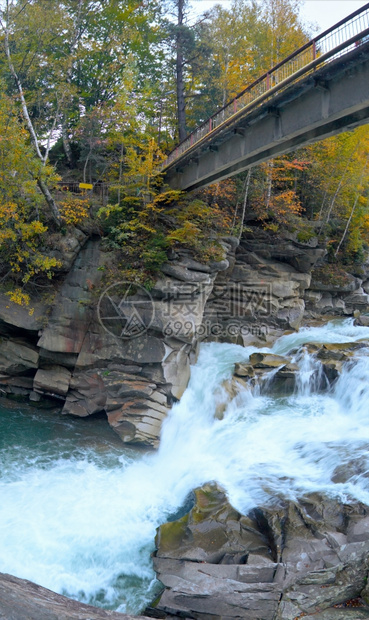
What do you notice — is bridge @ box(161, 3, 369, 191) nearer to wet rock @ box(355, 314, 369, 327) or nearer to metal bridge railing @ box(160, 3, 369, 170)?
metal bridge railing @ box(160, 3, 369, 170)

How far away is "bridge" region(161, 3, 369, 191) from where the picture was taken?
1020 cm

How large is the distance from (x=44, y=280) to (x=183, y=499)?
9.86m

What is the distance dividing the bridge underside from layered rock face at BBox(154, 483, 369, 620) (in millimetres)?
9797

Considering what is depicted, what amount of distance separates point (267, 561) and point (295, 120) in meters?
11.4

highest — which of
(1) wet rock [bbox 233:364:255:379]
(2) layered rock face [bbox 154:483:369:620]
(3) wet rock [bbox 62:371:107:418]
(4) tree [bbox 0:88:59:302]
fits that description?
(4) tree [bbox 0:88:59:302]

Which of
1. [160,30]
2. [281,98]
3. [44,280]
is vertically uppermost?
[160,30]

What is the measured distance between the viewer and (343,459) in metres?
10.5

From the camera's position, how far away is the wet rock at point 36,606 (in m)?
5.80

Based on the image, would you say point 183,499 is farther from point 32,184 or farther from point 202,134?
point 202,134

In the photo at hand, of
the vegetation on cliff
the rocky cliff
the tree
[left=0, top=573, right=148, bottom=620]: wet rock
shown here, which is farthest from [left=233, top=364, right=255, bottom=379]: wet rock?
[left=0, top=573, right=148, bottom=620]: wet rock

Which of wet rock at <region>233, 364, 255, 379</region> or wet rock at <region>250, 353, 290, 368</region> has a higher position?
wet rock at <region>250, 353, 290, 368</region>

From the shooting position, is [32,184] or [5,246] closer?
[32,184]

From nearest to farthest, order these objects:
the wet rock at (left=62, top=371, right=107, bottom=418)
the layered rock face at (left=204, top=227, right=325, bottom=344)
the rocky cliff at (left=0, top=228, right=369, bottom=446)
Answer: the rocky cliff at (left=0, top=228, right=369, bottom=446), the wet rock at (left=62, top=371, right=107, bottom=418), the layered rock face at (left=204, top=227, right=325, bottom=344)

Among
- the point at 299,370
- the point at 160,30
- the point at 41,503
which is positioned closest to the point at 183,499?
the point at 41,503
